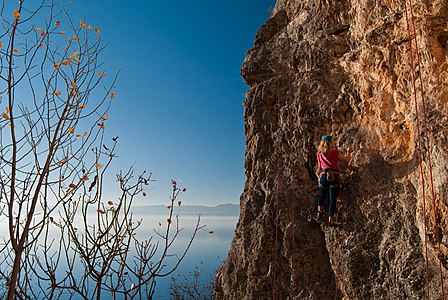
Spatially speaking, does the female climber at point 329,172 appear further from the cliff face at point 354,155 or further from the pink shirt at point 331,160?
the cliff face at point 354,155

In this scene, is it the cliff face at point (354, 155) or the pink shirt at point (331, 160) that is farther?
the pink shirt at point (331, 160)

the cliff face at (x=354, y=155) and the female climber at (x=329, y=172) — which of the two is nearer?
the cliff face at (x=354, y=155)

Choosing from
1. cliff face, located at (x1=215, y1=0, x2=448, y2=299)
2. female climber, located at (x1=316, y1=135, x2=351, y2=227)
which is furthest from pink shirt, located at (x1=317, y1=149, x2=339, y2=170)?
cliff face, located at (x1=215, y1=0, x2=448, y2=299)

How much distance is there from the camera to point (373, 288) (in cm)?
561

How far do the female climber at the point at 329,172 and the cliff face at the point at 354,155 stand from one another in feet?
0.60

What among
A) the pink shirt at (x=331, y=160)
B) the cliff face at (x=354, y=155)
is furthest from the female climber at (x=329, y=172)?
the cliff face at (x=354, y=155)

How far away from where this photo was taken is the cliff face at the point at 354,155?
202 inches

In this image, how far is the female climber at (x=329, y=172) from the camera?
627 centimetres

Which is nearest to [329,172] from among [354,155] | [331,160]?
[331,160]

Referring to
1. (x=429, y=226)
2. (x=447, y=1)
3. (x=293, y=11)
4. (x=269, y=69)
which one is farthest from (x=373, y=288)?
(x=293, y=11)

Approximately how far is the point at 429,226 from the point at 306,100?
3.26 meters

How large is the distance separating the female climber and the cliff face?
18 cm

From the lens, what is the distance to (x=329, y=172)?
6262 mm

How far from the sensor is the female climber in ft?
20.6
